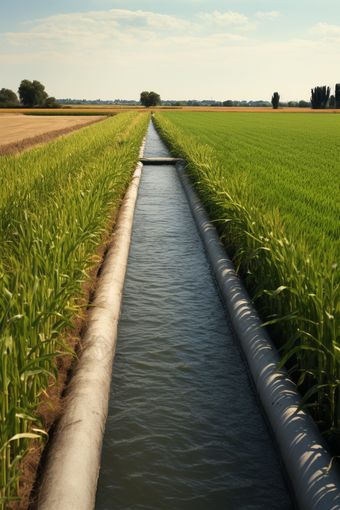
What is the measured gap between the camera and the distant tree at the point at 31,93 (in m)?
92.1

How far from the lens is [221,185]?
7.78 meters

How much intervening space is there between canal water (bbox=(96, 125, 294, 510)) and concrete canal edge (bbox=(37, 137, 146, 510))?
0.22 meters

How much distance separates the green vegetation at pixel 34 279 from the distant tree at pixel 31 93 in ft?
302

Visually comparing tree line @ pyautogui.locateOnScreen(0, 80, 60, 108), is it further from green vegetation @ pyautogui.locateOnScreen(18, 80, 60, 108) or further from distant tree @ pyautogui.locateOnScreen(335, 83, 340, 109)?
distant tree @ pyautogui.locateOnScreen(335, 83, 340, 109)

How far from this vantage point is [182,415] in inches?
128

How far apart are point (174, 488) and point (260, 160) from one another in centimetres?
1221

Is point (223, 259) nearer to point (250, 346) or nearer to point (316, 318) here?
point (250, 346)

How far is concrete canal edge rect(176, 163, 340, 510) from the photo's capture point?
2229 millimetres

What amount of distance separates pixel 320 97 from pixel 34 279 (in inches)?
3827

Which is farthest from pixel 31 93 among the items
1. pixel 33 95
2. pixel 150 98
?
pixel 150 98

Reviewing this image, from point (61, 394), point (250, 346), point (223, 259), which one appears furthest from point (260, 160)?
point (61, 394)

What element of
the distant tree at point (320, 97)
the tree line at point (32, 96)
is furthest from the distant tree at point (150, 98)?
the distant tree at point (320, 97)

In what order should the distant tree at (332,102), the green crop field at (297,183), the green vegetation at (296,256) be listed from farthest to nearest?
the distant tree at (332,102), the green crop field at (297,183), the green vegetation at (296,256)

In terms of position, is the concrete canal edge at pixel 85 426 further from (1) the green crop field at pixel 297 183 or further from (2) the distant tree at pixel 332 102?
(2) the distant tree at pixel 332 102
